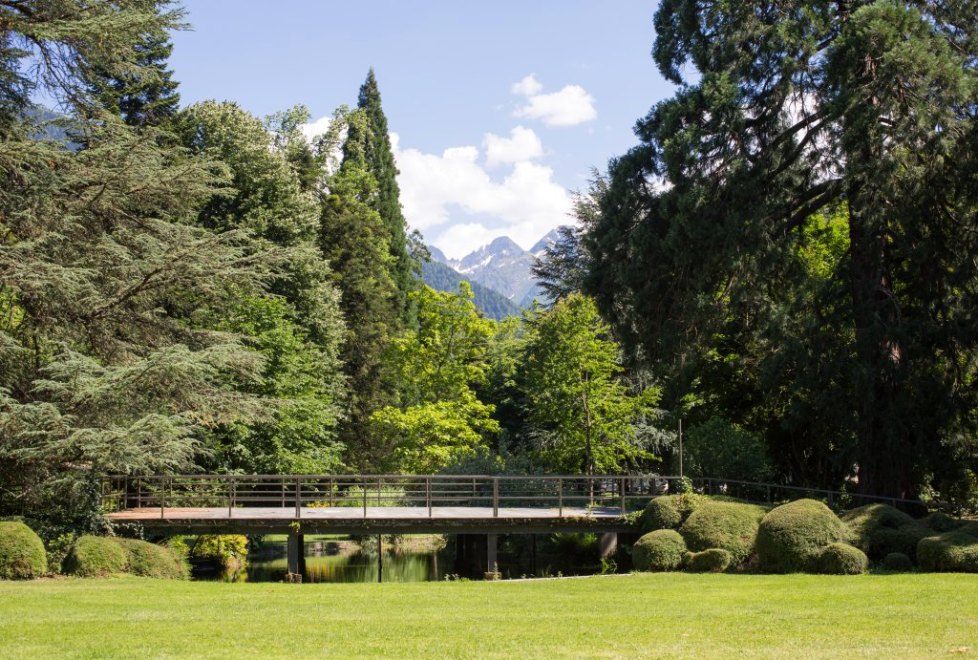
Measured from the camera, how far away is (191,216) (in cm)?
2861

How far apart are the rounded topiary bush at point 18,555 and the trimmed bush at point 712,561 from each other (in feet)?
41.0

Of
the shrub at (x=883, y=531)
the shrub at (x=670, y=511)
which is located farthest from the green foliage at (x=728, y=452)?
the shrub at (x=883, y=531)

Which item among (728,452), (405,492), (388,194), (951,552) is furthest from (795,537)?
(388,194)

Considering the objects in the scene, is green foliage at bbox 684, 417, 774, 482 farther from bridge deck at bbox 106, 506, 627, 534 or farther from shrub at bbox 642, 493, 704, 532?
shrub at bbox 642, 493, 704, 532

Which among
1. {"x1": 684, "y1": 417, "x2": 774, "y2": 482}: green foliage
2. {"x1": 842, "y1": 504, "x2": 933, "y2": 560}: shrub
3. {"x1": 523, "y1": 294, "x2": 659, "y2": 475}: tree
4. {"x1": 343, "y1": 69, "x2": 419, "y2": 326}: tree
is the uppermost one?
{"x1": 343, "y1": 69, "x2": 419, "y2": 326}: tree

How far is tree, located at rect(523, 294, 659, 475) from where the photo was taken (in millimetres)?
31547

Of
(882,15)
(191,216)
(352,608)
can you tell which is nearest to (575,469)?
(191,216)

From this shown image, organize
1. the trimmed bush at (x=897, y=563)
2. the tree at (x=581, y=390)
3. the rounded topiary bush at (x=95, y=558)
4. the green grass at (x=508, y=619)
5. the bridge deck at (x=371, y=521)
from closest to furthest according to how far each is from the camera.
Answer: the green grass at (x=508, y=619) → the trimmed bush at (x=897, y=563) → the rounded topiary bush at (x=95, y=558) → the bridge deck at (x=371, y=521) → the tree at (x=581, y=390)

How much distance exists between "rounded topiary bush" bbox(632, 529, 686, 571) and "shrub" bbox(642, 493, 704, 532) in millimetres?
1896

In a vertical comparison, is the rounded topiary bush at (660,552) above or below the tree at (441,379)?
below

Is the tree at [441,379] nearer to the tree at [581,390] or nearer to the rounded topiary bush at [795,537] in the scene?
the tree at [581,390]

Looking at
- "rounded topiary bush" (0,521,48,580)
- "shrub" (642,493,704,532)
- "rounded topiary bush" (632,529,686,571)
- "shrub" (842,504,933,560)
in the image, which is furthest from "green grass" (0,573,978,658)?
"shrub" (642,493,704,532)

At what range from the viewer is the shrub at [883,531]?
59.8 feet

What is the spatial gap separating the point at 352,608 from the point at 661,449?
25.5 meters
